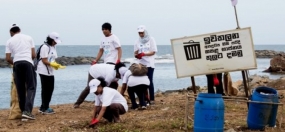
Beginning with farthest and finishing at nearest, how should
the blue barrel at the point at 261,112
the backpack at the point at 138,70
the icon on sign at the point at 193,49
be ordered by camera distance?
the backpack at the point at 138,70, the icon on sign at the point at 193,49, the blue barrel at the point at 261,112

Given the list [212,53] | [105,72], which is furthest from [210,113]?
[105,72]

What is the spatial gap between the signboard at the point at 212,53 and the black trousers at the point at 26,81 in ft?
8.58

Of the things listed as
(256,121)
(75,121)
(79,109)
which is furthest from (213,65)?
(79,109)

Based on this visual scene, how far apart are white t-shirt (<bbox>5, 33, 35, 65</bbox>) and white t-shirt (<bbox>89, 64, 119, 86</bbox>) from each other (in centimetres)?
121

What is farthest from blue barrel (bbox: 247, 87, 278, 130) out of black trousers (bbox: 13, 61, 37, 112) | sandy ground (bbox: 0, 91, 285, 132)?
black trousers (bbox: 13, 61, 37, 112)

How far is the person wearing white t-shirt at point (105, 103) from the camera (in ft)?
25.5

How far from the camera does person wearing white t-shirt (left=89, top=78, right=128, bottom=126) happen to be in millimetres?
7777

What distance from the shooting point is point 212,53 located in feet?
25.9

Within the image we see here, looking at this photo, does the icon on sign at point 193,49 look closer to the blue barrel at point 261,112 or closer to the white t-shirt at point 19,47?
the blue barrel at point 261,112

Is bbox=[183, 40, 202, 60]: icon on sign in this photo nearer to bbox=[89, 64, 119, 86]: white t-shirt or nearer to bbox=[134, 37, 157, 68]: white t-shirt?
bbox=[89, 64, 119, 86]: white t-shirt

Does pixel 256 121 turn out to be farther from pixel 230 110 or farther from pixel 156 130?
pixel 230 110

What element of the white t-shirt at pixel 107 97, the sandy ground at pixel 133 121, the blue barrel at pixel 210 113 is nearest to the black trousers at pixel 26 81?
the sandy ground at pixel 133 121

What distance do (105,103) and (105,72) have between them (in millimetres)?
1548

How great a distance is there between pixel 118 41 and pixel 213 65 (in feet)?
8.69
